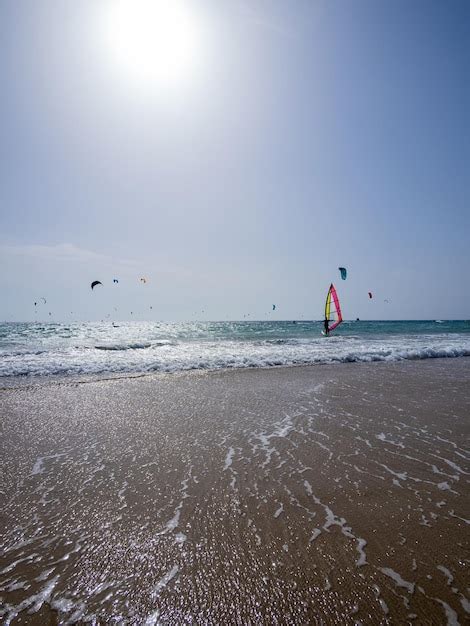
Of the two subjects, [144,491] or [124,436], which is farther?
[124,436]

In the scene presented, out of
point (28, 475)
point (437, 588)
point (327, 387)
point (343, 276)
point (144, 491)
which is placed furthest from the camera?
point (343, 276)

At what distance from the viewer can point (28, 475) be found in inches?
173

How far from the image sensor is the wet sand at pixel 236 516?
2.31 meters

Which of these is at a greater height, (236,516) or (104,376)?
(236,516)

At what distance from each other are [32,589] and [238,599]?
1.54m

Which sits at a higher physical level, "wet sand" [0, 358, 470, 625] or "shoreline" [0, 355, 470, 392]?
"wet sand" [0, 358, 470, 625]

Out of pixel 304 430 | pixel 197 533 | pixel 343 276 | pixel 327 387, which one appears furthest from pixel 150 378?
pixel 343 276

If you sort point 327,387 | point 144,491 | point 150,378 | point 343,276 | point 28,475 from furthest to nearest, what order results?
point 343,276 → point 150,378 → point 327,387 → point 28,475 → point 144,491

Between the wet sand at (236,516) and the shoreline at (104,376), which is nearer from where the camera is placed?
the wet sand at (236,516)

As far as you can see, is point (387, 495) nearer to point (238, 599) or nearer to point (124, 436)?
point (238, 599)

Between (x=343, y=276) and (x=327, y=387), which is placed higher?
(x=343, y=276)

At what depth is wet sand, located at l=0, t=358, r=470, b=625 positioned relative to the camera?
7.58ft

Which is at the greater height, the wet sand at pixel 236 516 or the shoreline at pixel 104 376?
the wet sand at pixel 236 516

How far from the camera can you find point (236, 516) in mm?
3395
